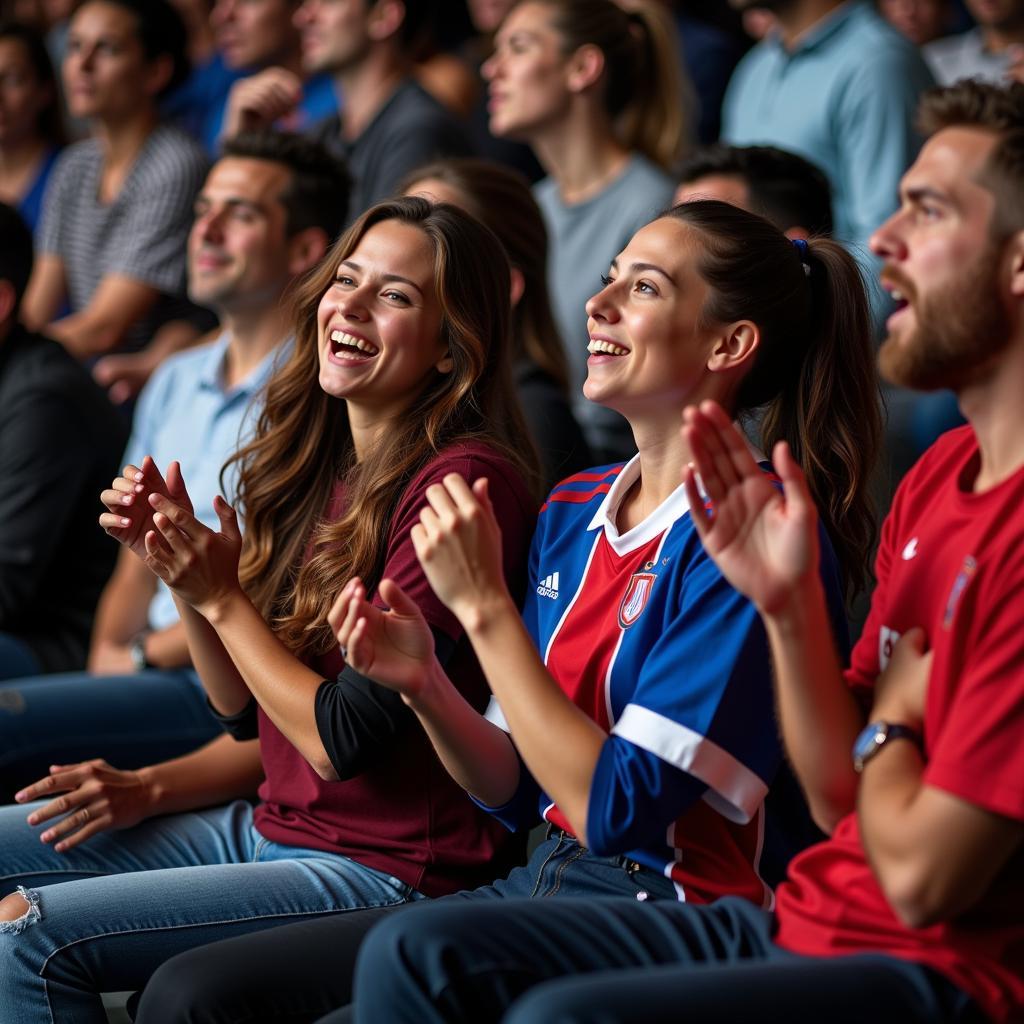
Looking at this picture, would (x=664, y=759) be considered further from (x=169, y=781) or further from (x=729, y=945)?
(x=169, y=781)

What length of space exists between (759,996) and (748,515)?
1.25 ft

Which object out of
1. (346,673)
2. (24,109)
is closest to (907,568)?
(346,673)

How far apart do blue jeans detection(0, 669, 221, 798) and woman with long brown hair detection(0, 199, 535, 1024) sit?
0.83 feet

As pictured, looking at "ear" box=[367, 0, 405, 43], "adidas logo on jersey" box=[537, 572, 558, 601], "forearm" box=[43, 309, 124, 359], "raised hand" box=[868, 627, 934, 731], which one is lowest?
"forearm" box=[43, 309, 124, 359]

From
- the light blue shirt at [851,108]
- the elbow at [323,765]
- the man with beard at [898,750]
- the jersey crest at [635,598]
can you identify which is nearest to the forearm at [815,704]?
the man with beard at [898,750]

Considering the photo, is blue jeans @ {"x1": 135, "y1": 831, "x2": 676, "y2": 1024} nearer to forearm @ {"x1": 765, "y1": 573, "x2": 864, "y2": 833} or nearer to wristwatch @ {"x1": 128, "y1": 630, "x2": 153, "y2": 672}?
forearm @ {"x1": 765, "y1": 573, "x2": 864, "y2": 833}

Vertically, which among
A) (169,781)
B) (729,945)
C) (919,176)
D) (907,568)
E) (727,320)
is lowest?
(169,781)

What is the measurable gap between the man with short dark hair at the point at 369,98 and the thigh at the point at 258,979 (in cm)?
203

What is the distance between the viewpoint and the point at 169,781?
1.95 m

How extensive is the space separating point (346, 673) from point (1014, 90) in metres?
0.88

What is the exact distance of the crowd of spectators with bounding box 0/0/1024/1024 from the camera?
1.25 metres

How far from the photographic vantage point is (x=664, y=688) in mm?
1396

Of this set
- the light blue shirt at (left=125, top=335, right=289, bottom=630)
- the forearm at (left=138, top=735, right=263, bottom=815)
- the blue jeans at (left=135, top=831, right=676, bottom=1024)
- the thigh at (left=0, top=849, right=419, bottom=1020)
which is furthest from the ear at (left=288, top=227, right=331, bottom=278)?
the blue jeans at (left=135, top=831, right=676, bottom=1024)

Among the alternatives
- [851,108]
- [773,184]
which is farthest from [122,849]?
[851,108]
